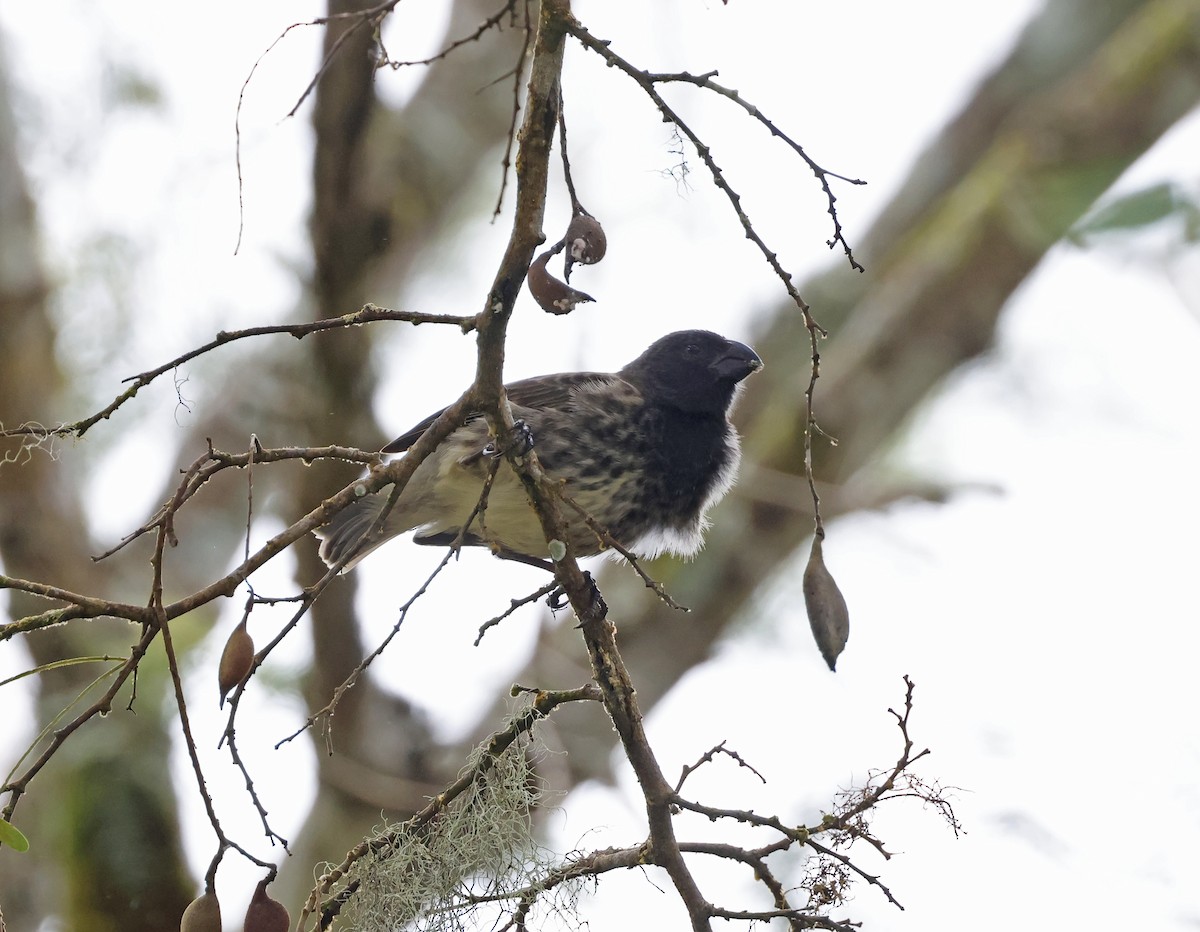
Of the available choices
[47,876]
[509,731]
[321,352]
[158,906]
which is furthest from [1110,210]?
[47,876]

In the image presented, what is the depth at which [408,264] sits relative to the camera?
20.1ft

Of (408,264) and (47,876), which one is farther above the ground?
(408,264)

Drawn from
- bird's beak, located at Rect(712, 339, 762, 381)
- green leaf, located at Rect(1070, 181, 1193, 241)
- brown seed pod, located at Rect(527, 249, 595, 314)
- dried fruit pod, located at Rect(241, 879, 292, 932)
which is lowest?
dried fruit pod, located at Rect(241, 879, 292, 932)

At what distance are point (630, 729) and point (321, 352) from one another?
2833 millimetres

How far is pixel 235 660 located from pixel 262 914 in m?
0.45

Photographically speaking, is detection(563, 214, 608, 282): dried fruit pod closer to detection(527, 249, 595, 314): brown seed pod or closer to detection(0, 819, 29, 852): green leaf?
detection(527, 249, 595, 314): brown seed pod

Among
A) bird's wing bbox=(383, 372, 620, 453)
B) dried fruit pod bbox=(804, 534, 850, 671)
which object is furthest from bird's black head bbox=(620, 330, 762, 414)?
dried fruit pod bbox=(804, 534, 850, 671)

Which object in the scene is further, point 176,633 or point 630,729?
point 176,633

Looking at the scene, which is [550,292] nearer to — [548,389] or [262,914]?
[262,914]

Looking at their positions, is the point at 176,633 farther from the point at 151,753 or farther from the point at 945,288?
the point at 945,288

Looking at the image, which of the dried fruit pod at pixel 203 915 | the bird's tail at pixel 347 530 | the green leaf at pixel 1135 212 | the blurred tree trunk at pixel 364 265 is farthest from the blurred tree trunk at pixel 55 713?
the green leaf at pixel 1135 212

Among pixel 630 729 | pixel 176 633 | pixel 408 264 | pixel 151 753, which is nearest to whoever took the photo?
pixel 630 729

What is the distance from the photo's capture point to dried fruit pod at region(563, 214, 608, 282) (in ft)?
6.97

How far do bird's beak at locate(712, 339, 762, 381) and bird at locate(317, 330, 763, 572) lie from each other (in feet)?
0.05
